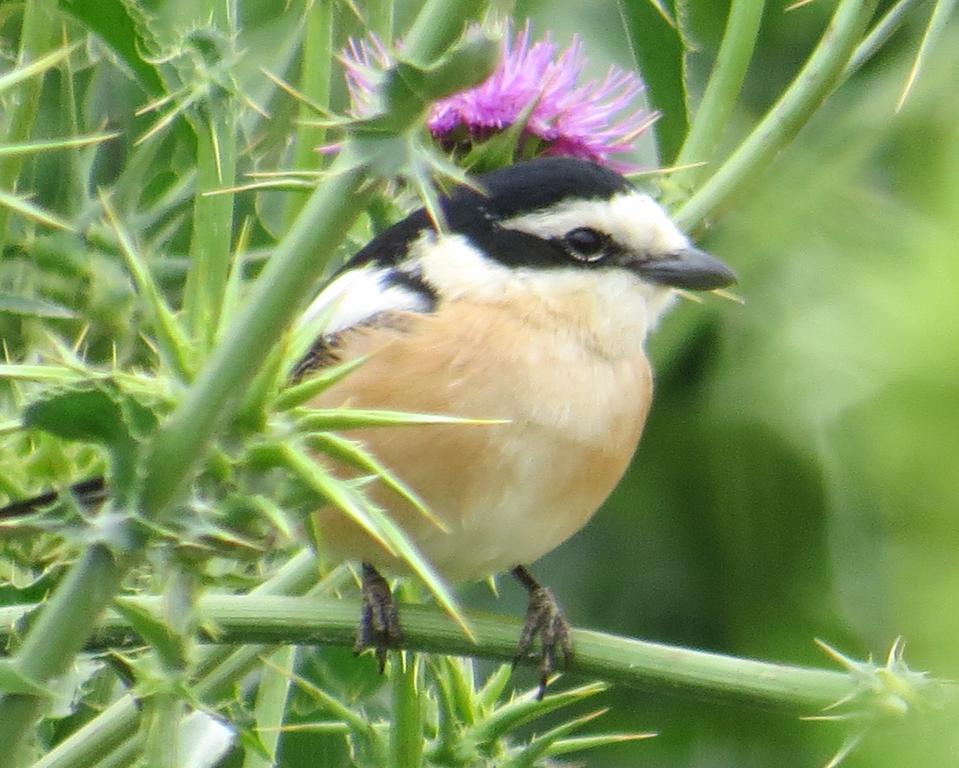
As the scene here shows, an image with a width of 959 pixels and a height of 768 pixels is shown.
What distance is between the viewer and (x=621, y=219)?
1.98 metres

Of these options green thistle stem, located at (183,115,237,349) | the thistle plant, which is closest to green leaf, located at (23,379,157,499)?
the thistle plant

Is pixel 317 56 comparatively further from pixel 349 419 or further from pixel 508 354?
pixel 349 419

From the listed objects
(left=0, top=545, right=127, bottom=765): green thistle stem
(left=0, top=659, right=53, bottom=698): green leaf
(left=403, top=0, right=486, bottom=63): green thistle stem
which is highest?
(left=403, top=0, right=486, bottom=63): green thistle stem

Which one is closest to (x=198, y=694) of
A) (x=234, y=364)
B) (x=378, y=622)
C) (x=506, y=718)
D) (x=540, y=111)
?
(x=378, y=622)

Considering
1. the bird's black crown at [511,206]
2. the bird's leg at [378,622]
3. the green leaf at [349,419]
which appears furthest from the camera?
the bird's black crown at [511,206]

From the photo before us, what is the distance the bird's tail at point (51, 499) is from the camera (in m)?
1.26

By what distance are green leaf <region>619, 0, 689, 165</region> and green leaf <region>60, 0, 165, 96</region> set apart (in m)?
0.56

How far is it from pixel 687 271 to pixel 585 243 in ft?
0.46

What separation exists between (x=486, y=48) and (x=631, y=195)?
47.7 inches

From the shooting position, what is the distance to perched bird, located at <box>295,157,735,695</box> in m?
1.81

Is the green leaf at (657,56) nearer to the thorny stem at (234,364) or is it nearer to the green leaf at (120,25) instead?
the green leaf at (120,25)

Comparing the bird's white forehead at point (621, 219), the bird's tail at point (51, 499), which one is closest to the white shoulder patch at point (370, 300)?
the bird's white forehead at point (621, 219)

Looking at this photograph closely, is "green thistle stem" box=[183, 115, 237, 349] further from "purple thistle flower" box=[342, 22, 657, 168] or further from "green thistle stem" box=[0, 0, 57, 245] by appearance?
"purple thistle flower" box=[342, 22, 657, 168]

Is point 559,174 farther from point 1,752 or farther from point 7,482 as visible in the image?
point 1,752
